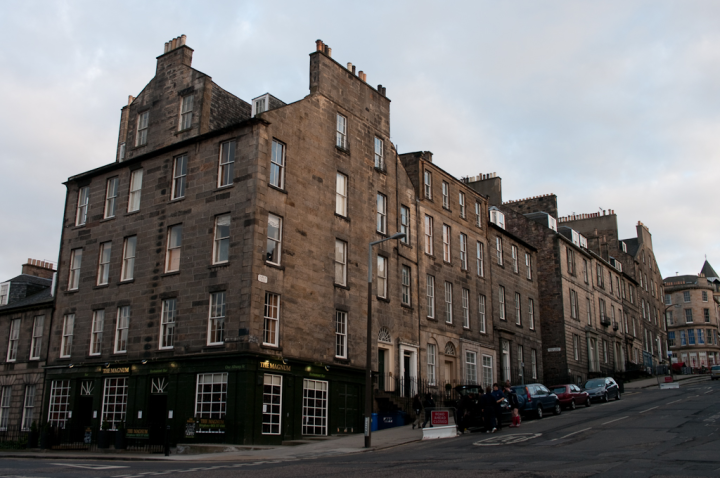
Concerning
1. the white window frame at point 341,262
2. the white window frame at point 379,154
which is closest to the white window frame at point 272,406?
the white window frame at point 341,262

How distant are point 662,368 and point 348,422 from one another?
48561 mm

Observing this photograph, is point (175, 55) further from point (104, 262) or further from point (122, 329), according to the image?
point (122, 329)

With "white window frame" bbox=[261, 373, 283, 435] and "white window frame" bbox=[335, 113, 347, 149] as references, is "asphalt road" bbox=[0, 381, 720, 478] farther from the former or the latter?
"white window frame" bbox=[335, 113, 347, 149]

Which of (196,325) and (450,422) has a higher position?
(196,325)

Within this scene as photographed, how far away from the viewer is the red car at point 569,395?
32.2m

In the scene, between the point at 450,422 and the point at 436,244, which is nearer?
the point at 450,422

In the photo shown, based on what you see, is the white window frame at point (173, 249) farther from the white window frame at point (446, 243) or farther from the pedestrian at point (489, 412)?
the white window frame at point (446, 243)

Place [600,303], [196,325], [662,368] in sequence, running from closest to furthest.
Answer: [196,325], [600,303], [662,368]

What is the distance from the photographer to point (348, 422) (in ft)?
95.0

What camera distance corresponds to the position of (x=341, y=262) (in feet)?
99.8

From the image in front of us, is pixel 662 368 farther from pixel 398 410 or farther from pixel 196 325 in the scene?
pixel 196 325

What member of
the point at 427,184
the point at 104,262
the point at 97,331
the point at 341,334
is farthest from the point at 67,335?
the point at 427,184

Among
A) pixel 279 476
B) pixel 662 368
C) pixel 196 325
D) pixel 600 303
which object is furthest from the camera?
pixel 662 368

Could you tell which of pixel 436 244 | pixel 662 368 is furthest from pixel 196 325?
pixel 662 368
